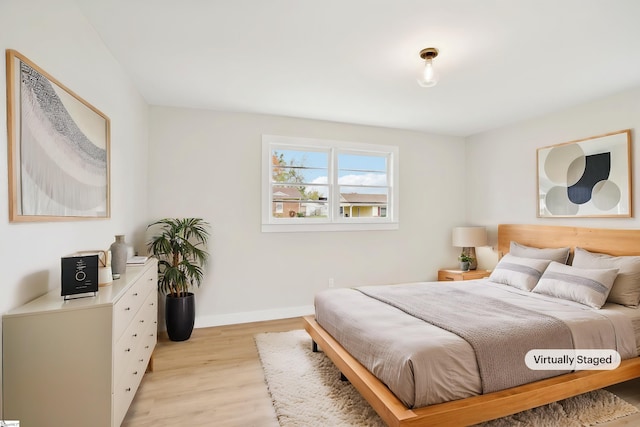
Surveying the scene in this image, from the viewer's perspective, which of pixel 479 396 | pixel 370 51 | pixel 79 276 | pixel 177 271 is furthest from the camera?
pixel 177 271

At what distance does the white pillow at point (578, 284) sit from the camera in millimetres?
2676

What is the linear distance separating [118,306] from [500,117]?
4.41 meters

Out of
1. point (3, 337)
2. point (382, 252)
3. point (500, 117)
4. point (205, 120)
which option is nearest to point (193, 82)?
point (205, 120)

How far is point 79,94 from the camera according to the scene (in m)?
2.05

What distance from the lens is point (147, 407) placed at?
2230 millimetres

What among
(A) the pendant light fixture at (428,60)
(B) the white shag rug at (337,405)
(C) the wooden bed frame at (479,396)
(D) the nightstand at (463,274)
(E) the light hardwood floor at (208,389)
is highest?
(A) the pendant light fixture at (428,60)

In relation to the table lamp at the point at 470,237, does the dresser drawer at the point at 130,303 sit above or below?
below

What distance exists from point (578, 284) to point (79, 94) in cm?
403

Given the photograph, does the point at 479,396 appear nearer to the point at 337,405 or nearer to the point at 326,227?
the point at 337,405

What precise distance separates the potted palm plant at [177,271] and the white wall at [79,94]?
38 centimetres

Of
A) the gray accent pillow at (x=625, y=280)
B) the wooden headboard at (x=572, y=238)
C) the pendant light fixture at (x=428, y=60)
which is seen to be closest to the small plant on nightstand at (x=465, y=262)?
the wooden headboard at (x=572, y=238)

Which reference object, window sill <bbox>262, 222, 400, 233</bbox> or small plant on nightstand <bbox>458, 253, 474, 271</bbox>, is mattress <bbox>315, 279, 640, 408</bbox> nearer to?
window sill <bbox>262, 222, 400, 233</bbox>

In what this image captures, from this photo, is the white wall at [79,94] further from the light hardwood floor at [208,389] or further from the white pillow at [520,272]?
the white pillow at [520,272]

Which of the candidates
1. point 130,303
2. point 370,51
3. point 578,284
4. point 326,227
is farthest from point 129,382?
point 578,284
